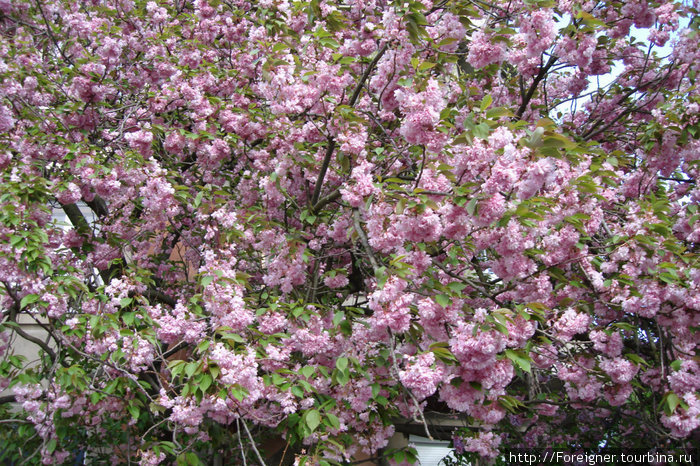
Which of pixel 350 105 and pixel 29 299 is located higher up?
pixel 350 105

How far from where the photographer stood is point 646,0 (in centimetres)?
484

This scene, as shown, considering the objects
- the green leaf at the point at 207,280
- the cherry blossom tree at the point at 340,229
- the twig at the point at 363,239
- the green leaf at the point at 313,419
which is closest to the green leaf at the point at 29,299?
the cherry blossom tree at the point at 340,229

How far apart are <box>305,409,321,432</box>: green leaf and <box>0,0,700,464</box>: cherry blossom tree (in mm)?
13

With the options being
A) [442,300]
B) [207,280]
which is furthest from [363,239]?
[207,280]

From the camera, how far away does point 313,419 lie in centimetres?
276

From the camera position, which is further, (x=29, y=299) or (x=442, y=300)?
(x=29, y=299)

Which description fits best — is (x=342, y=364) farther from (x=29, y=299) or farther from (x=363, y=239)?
(x=29, y=299)

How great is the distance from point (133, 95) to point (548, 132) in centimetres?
403

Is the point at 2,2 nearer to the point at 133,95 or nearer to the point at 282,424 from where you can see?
the point at 133,95

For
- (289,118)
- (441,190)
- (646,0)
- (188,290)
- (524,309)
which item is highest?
(646,0)

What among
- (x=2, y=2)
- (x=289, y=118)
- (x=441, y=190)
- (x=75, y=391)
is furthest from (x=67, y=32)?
(x=441, y=190)

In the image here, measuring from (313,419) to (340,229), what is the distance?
1.41 m

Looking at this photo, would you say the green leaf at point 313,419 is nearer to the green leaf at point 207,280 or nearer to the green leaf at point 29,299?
the green leaf at point 207,280

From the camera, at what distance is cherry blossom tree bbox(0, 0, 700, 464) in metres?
2.78
